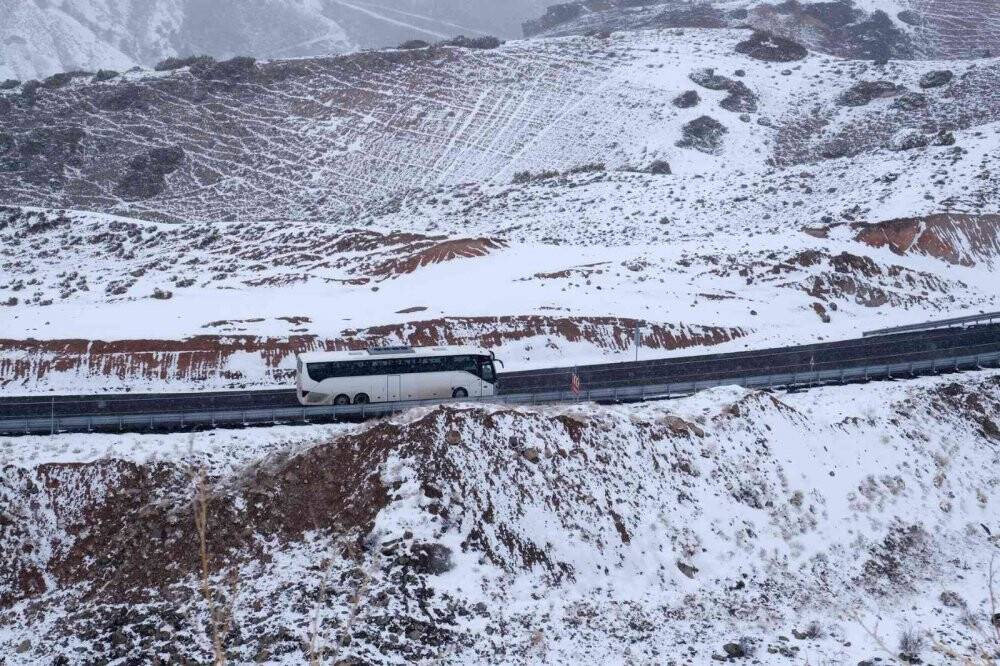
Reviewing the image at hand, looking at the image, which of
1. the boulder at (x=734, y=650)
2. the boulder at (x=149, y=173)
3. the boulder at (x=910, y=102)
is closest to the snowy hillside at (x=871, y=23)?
the boulder at (x=910, y=102)

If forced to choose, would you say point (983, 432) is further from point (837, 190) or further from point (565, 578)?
point (837, 190)

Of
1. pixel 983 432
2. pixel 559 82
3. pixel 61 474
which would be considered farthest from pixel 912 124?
pixel 61 474

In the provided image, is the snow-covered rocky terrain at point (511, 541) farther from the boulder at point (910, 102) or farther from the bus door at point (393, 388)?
the boulder at point (910, 102)

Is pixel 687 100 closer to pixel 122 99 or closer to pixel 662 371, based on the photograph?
pixel 662 371

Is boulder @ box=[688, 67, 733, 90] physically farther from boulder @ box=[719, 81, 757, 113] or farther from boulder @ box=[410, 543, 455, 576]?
boulder @ box=[410, 543, 455, 576]

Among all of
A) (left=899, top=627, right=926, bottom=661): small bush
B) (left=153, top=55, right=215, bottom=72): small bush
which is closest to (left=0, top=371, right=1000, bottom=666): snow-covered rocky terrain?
(left=899, top=627, right=926, bottom=661): small bush
